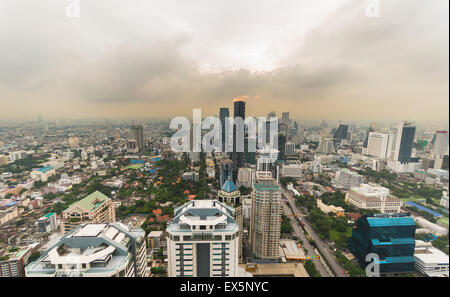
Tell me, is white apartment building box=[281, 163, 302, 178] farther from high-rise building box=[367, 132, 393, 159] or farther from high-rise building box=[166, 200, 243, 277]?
high-rise building box=[166, 200, 243, 277]

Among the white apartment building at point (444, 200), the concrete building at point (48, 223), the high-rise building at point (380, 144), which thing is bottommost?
the concrete building at point (48, 223)

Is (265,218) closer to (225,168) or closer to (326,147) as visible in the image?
(225,168)

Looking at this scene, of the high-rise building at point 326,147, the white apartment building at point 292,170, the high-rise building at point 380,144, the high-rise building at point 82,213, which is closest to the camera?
the high-rise building at point 82,213

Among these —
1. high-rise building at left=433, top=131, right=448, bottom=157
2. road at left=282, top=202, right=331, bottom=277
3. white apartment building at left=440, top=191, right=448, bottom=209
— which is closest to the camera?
high-rise building at left=433, top=131, right=448, bottom=157

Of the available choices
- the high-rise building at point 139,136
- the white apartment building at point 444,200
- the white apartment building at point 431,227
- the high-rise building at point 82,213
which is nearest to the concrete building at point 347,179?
the white apartment building at point 431,227

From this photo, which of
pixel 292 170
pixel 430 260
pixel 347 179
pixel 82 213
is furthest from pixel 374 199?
pixel 82 213

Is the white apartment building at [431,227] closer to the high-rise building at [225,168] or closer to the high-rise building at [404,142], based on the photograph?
the high-rise building at [404,142]

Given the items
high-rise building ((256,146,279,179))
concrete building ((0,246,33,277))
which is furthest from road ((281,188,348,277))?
concrete building ((0,246,33,277))
